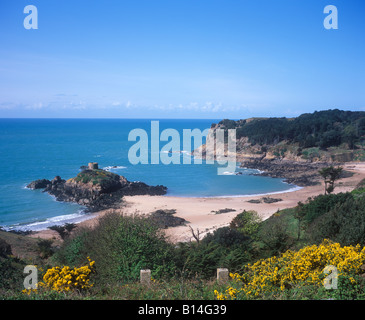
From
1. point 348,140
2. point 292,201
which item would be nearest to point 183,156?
point 348,140

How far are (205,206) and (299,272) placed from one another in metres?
27.4

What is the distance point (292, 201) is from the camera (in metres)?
35.2

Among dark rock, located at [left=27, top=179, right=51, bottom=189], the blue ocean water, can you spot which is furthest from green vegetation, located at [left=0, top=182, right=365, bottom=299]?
dark rock, located at [left=27, top=179, right=51, bottom=189]

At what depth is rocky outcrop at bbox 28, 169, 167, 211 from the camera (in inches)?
1469

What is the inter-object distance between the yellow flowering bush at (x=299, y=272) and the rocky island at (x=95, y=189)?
1176 inches

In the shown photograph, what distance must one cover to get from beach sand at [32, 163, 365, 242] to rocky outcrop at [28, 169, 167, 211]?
2.18 m

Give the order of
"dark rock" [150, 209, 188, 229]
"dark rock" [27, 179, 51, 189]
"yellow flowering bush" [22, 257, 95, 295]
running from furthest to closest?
"dark rock" [27, 179, 51, 189] → "dark rock" [150, 209, 188, 229] → "yellow flowering bush" [22, 257, 95, 295]

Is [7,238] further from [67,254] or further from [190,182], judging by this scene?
[190,182]

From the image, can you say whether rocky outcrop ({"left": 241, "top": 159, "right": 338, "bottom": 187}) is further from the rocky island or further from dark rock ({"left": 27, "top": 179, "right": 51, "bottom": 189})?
dark rock ({"left": 27, "top": 179, "right": 51, "bottom": 189})

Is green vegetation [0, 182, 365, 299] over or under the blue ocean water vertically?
over

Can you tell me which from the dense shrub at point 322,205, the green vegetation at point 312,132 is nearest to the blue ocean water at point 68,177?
the green vegetation at point 312,132

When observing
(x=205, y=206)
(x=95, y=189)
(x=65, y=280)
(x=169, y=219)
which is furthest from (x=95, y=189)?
(x=65, y=280)

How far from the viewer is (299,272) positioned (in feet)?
23.9

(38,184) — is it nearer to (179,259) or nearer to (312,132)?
(179,259)
